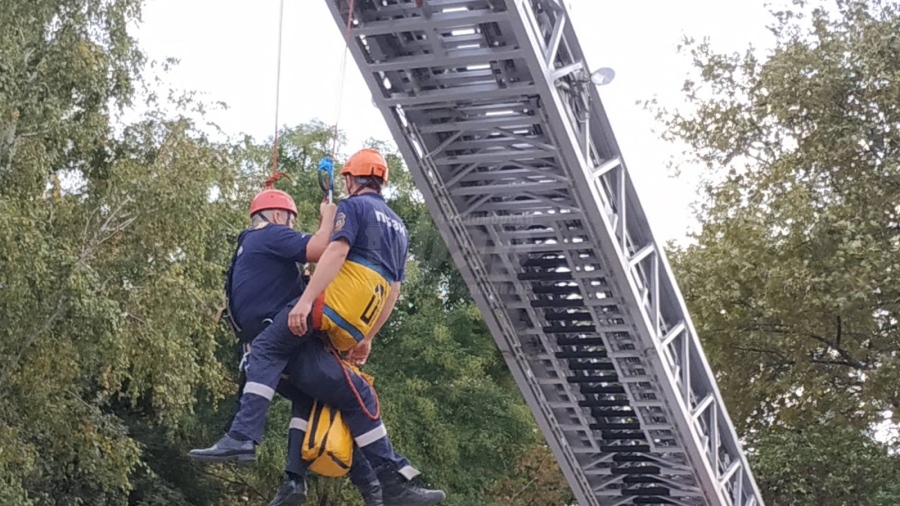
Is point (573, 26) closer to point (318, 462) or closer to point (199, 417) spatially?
point (318, 462)

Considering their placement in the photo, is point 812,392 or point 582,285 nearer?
point 582,285

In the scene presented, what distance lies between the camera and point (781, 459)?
74.8 feet

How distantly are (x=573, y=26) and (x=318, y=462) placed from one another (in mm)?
4288

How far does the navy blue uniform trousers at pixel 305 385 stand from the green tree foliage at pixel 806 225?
38.1 ft

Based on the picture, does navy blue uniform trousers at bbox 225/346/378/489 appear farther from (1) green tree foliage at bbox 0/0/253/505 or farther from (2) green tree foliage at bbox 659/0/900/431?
Answer: (2) green tree foliage at bbox 659/0/900/431

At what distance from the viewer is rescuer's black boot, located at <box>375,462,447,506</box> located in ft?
18.5

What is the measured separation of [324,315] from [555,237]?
514 cm

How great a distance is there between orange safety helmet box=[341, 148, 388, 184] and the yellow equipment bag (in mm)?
1017

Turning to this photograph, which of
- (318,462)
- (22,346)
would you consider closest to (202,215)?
(22,346)

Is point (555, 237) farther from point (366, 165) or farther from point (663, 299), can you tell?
point (366, 165)

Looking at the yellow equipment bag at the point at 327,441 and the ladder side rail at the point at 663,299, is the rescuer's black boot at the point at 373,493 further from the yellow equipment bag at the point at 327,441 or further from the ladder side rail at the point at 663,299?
the ladder side rail at the point at 663,299

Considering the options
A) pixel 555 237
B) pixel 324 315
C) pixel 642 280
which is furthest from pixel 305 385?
pixel 642 280

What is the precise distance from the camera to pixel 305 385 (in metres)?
5.43

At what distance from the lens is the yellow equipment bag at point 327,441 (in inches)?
216
